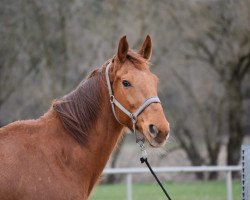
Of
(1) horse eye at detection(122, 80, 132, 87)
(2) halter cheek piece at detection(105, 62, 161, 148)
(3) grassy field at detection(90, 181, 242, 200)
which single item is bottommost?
(2) halter cheek piece at detection(105, 62, 161, 148)

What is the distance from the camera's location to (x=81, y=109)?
17.4 ft

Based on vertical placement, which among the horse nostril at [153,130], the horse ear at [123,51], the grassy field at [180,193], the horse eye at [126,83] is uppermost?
the grassy field at [180,193]

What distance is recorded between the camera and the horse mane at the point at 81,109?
5.24m

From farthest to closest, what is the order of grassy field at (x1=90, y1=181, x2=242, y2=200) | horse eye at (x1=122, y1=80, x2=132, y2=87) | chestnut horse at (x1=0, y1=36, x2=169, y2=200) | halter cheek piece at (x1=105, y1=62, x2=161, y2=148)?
grassy field at (x1=90, y1=181, x2=242, y2=200)
horse eye at (x1=122, y1=80, x2=132, y2=87)
halter cheek piece at (x1=105, y1=62, x2=161, y2=148)
chestnut horse at (x1=0, y1=36, x2=169, y2=200)

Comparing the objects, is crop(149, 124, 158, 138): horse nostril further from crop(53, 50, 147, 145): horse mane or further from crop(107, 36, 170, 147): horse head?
crop(53, 50, 147, 145): horse mane

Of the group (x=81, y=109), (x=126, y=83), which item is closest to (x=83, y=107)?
(x=81, y=109)

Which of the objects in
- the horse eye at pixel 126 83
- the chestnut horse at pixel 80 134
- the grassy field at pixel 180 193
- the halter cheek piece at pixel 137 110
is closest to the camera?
the chestnut horse at pixel 80 134

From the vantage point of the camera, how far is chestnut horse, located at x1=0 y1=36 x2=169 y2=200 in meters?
4.87

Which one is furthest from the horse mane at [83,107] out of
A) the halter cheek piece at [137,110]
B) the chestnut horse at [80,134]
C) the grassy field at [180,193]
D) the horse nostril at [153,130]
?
the grassy field at [180,193]

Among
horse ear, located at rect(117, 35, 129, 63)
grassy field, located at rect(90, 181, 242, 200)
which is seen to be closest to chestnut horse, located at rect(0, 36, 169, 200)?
horse ear, located at rect(117, 35, 129, 63)

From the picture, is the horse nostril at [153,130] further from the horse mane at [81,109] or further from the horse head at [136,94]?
the horse mane at [81,109]

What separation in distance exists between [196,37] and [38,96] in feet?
18.4

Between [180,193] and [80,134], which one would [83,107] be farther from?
[180,193]

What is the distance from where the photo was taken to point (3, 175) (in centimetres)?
477
